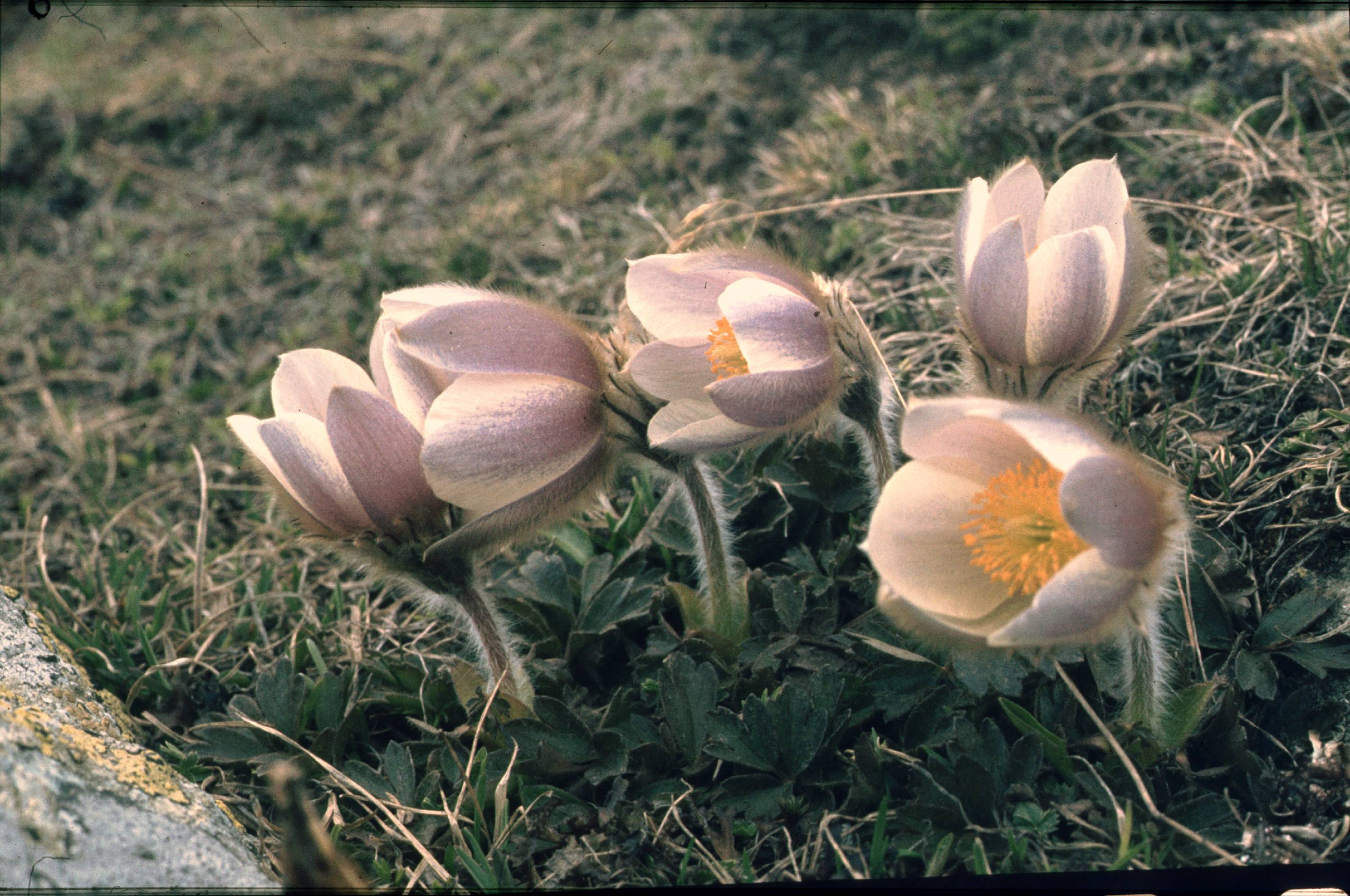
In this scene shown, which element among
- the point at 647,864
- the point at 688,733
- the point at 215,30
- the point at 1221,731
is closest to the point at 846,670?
the point at 688,733

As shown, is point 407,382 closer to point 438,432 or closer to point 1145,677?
point 438,432

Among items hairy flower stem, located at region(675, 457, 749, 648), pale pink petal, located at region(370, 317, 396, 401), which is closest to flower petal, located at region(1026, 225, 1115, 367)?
hairy flower stem, located at region(675, 457, 749, 648)

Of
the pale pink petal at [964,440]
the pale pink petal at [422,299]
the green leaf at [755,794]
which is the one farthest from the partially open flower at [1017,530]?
the pale pink petal at [422,299]

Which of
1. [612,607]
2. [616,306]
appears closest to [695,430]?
[612,607]

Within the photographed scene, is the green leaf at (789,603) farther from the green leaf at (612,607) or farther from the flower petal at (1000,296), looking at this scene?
the flower petal at (1000,296)

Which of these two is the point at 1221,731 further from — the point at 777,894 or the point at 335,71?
the point at 335,71

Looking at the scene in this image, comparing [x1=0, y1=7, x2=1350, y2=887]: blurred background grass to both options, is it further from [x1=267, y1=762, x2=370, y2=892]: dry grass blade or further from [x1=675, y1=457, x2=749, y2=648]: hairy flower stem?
[x1=267, y1=762, x2=370, y2=892]: dry grass blade
